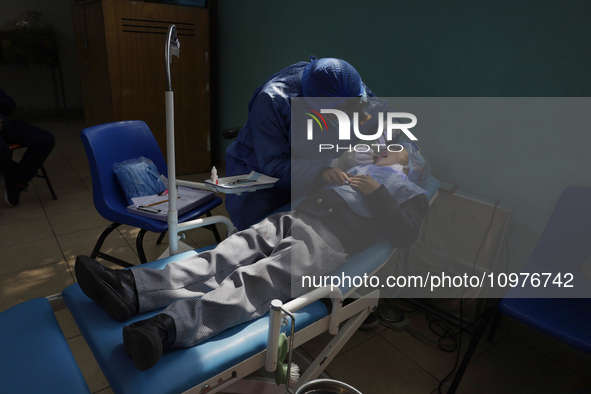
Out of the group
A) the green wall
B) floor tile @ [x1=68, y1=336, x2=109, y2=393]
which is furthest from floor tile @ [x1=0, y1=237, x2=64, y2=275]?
the green wall

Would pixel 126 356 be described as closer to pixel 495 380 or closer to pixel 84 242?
pixel 495 380

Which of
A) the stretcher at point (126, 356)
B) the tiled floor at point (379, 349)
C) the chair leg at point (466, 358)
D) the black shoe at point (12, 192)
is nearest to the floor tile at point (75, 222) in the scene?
the tiled floor at point (379, 349)

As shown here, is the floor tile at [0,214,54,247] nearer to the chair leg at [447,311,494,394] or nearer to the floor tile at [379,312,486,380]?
the floor tile at [379,312,486,380]

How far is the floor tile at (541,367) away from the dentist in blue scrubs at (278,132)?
4.14ft

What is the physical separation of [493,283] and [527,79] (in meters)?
0.99

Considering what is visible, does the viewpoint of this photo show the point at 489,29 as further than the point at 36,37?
No

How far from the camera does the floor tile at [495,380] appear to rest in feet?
5.29

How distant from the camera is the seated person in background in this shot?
2824mm

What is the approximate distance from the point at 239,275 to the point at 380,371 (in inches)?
34.6

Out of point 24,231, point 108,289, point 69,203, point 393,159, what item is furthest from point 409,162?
point 69,203

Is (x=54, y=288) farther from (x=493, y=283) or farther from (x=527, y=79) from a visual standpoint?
(x=527, y=79)

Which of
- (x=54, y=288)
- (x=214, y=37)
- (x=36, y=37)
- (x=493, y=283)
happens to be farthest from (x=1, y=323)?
(x=36, y=37)

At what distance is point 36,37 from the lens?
551cm

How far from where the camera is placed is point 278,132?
1648 mm
